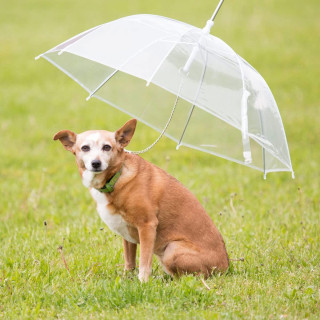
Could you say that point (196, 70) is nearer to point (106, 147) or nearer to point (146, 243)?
point (106, 147)

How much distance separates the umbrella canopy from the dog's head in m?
0.49

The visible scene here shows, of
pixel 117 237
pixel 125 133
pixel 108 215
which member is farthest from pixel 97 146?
pixel 117 237

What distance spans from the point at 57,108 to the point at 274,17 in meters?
13.0

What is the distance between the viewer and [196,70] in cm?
454

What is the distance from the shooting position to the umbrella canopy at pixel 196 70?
14.4 ft

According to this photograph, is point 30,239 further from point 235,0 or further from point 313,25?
point 235,0

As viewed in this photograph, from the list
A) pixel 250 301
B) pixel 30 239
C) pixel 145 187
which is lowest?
pixel 30 239

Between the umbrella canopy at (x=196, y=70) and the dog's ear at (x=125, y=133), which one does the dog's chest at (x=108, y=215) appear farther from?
the umbrella canopy at (x=196, y=70)

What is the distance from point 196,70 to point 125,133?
2.60 feet

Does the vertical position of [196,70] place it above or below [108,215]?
above

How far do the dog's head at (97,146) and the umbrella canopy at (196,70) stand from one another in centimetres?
49

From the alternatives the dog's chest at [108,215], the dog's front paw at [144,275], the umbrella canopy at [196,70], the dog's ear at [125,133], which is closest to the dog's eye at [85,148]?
the dog's ear at [125,133]

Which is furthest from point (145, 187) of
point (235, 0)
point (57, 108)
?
point (235, 0)

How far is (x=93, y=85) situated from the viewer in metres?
4.86
